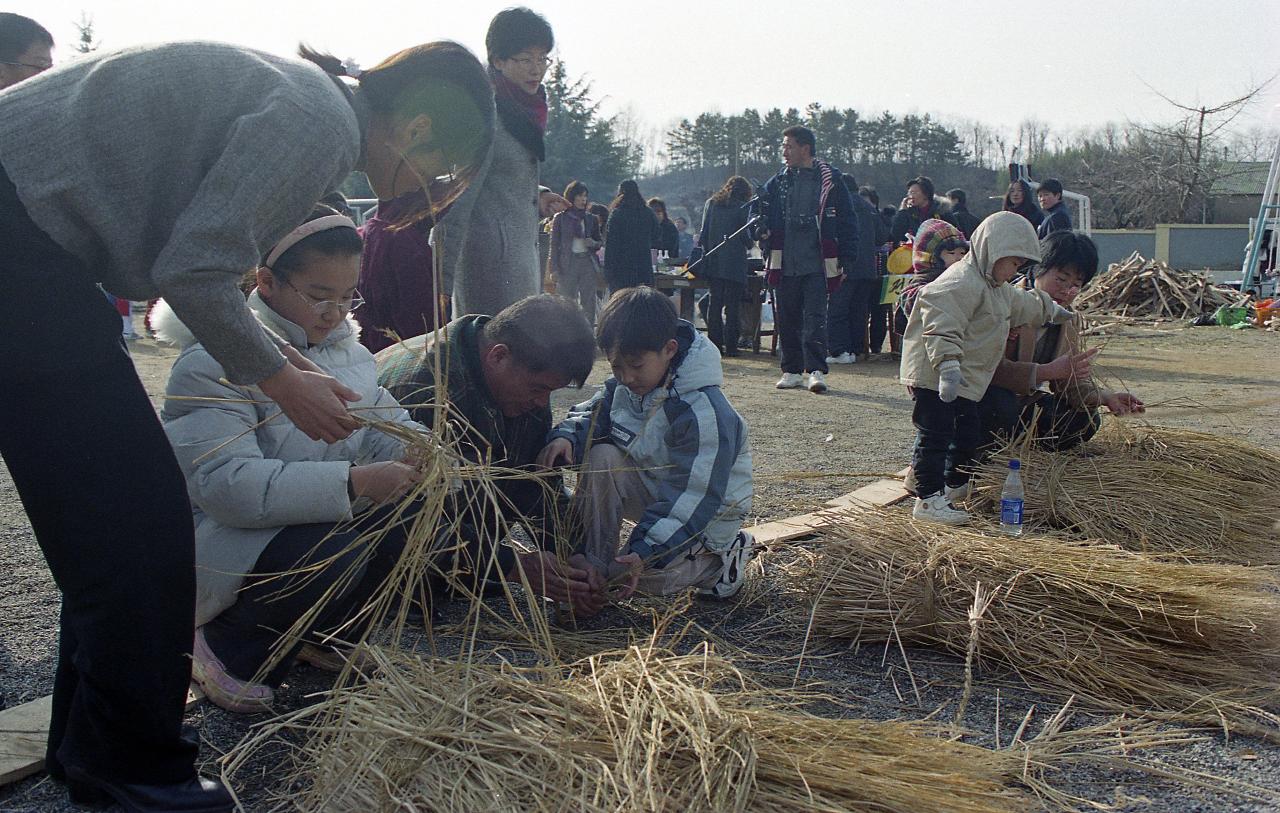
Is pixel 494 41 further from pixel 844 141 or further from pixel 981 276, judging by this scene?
pixel 844 141

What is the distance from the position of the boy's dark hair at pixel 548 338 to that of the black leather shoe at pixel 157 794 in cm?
126

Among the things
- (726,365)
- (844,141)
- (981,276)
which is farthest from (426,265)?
(844,141)

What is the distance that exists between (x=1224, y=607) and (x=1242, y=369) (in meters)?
7.86

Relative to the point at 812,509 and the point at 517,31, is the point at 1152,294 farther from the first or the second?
the point at 517,31

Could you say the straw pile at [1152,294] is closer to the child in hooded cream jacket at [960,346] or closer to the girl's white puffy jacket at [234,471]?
the child in hooded cream jacket at [960,346]

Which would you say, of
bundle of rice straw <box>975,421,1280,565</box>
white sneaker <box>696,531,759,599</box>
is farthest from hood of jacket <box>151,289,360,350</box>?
bundle of rice straw <box>975,421,1280,565</box>

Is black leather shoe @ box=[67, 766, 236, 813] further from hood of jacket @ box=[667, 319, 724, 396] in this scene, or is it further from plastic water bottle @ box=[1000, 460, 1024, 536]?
plastic water bottle @ box=[1000, 460, 1024, 536]

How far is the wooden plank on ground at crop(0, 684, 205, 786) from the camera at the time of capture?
1.96 meters

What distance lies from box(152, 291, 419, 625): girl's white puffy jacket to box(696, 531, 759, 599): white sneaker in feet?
3.53

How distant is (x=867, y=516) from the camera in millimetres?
3154

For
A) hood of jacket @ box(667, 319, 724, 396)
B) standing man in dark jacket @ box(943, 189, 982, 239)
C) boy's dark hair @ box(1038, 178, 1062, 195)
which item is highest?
boy's dark hair @ box(1038, 178, 1062, 195)

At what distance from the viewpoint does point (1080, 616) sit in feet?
8.45

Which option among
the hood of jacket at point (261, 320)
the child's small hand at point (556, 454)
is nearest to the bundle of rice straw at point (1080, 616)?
the child's small hand at point (556, 454)

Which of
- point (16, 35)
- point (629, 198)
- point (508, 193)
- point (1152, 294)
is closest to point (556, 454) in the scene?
point (508, 193)
